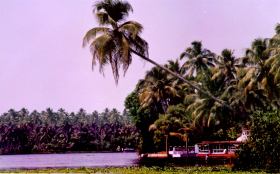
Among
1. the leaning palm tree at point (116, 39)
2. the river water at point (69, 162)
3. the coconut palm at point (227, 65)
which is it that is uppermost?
the coconut palm at point (227, 65)

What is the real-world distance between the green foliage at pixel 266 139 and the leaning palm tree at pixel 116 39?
436cm

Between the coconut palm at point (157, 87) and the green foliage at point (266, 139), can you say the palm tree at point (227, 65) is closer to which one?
the coconut palm at point (157, 87)

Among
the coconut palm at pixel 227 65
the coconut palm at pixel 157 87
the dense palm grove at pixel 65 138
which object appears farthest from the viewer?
the dense palm grove at pixel 65 138

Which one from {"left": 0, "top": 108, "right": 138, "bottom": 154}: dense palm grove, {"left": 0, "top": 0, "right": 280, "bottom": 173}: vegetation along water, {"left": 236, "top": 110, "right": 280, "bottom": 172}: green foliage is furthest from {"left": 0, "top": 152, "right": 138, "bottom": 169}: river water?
{"left": 0, "top": 108, "right": 138, "bottom": 154}: dense palm grove

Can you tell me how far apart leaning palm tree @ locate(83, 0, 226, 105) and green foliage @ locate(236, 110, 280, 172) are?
436 centimetres

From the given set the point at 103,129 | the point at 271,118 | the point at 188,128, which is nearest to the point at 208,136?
the point at 188,128

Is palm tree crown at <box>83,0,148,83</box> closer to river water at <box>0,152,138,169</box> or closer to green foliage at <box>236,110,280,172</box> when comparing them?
green foliage at <box>236,110,280,172</box>

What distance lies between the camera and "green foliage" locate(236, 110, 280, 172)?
92.9ft

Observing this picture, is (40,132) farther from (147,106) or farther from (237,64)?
(237,64)

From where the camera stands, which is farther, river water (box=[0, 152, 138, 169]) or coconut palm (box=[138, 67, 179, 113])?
coconut palm (box=[138, 67, 179, 113])

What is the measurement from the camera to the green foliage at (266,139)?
2833 centimetres

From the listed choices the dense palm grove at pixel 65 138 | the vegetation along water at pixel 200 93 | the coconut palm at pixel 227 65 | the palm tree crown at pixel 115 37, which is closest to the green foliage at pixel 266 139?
the vegetation along water at pixel 200 93

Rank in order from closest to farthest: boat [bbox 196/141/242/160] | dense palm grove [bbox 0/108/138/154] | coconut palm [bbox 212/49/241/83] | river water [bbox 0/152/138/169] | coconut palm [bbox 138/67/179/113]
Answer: boat [bbox 196/141/242/160] < river water [bbox 0/152/138/169] < coconut palm [bbox 212/49/241/83] < coconut palm [bbox 138/67/179/113] < dense palm grove [bbox 0/108/138/154]

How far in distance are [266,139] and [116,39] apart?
11.0 meters
